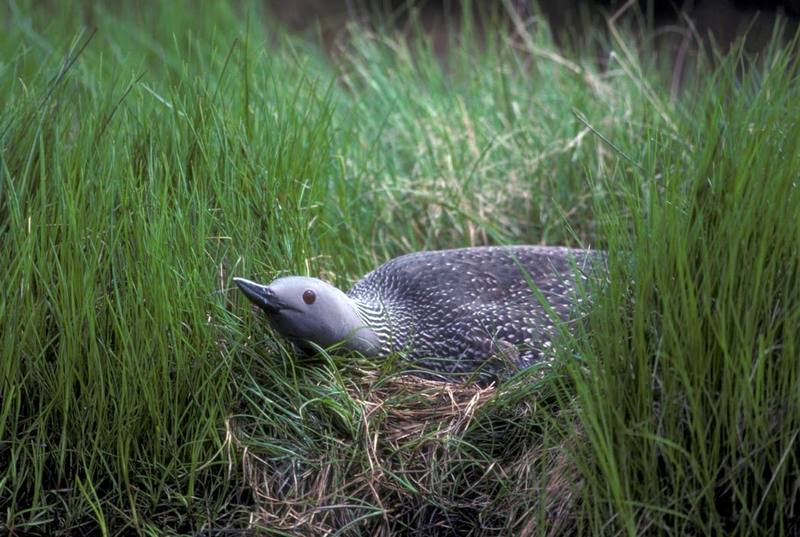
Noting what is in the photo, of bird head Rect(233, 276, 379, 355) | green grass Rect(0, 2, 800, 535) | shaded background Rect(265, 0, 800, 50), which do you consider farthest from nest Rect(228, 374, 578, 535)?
shaded background Rect(265, 0, 800, 50)

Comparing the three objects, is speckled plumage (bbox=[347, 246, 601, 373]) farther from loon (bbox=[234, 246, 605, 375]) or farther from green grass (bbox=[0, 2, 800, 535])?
green grass (bbox=[0, 2, 800, 535])

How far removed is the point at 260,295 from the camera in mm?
3084

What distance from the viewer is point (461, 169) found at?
15.3ft

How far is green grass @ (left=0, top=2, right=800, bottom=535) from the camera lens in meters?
2.46

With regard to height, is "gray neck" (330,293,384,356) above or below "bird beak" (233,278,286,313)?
below

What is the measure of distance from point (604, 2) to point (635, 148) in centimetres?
258

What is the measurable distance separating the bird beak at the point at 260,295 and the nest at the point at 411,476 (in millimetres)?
318

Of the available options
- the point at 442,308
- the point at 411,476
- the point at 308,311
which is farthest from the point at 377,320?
the point at 411,476

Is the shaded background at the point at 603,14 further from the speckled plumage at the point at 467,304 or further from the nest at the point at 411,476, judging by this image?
the nest at the point at 411,476

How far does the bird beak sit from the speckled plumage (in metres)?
0.36

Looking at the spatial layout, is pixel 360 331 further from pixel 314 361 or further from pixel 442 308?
pixel 442 308

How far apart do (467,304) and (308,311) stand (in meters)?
0.60

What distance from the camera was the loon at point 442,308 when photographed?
321 cm

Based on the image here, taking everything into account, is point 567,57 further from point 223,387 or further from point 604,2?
point 223,387
